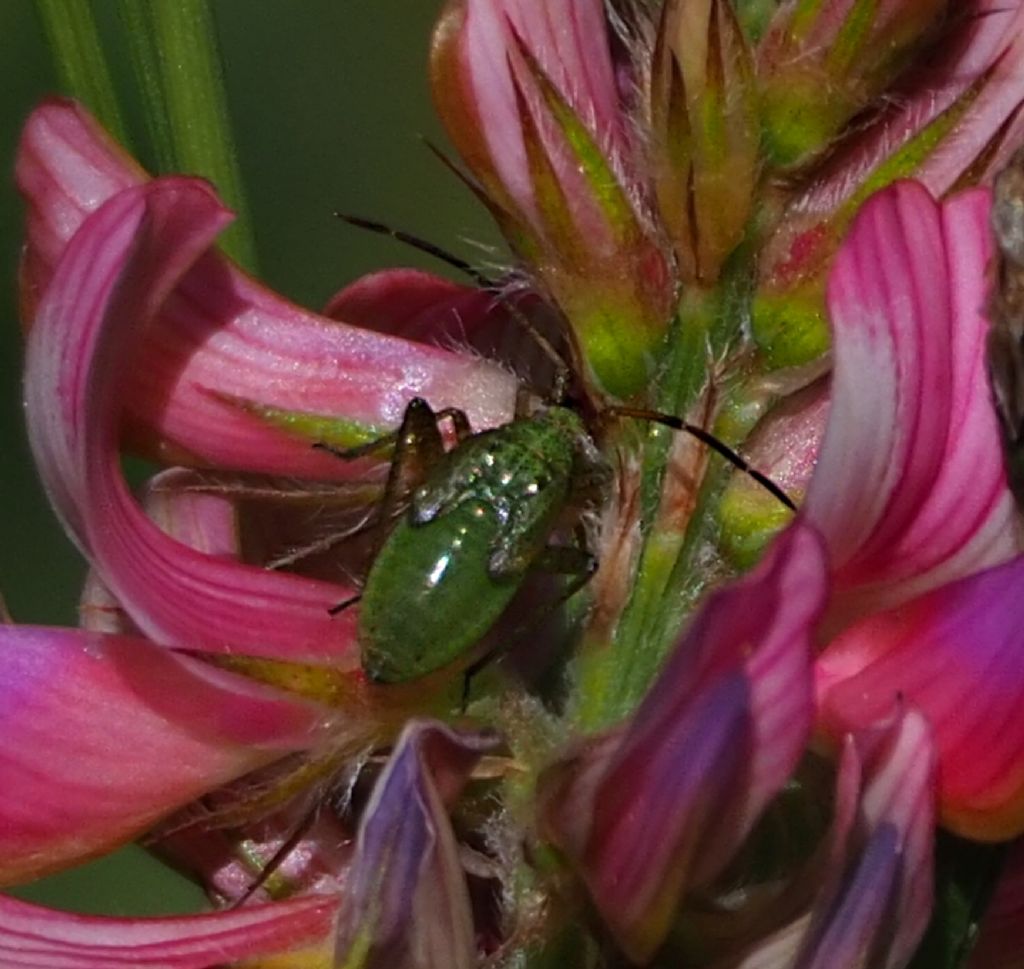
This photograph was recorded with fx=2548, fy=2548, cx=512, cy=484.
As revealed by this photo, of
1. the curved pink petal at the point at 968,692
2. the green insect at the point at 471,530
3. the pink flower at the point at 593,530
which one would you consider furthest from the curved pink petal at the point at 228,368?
the curved pink petal at the point at 968,692

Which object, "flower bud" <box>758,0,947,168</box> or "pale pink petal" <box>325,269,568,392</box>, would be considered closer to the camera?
"flower bud" <box>758,0,947,168</box>

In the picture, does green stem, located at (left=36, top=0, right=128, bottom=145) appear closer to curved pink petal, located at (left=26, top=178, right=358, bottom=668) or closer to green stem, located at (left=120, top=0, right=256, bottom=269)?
green stem, located at (left=120, top=0, right=256, bottom=269)

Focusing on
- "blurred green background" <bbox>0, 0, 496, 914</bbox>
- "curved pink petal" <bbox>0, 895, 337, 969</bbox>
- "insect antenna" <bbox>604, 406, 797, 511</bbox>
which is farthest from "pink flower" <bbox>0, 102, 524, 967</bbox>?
"blurred green background" <bbox>0, 0, 496, 914</bbox>

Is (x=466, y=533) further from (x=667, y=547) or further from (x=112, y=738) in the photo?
(x=112, y=738)

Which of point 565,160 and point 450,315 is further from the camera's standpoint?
point 450,315

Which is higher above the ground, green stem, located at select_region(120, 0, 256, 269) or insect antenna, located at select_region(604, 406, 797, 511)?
green stem, located at select_region(120, 0, 256, 269)

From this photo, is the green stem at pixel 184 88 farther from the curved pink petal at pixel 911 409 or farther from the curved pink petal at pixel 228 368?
the curved pink petal at pixel 911 409

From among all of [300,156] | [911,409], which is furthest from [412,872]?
[300,156]

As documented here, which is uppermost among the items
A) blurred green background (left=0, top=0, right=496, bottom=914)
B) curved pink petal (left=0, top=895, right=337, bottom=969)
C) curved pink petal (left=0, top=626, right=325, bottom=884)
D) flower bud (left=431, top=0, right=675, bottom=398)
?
flower bud (left=431, top=0, right=675, bottom=398)

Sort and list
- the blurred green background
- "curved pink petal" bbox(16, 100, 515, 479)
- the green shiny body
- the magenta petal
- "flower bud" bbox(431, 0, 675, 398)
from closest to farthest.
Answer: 1. the magenta petal
2. the green shiny body
3. "flower bud" bbox(431, 0, 675, 398)
4. "curved pink petal" bbox(16, 100, 515, 479)
5. the blurred green background
